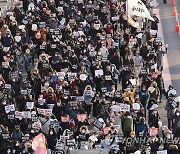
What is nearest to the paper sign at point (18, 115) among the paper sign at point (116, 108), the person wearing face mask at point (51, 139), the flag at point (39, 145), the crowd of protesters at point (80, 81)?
the crowd of protesters at point (80, 81)

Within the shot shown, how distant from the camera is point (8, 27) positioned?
3075cm

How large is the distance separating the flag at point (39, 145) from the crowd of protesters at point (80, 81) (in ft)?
1.51

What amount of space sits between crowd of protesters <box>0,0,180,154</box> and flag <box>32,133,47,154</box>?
0.46 metres

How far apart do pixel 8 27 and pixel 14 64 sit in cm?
460

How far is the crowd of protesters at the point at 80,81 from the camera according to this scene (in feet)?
71.7

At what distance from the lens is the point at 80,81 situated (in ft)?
81.5

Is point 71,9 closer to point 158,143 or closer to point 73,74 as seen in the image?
point 73,74

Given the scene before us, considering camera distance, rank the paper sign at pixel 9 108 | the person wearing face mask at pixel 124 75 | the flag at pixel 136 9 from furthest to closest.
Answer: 1. the flag at pixel 136 9
2. the person wearing face mask at pixel 124 75
3. the paper sign at pixel 9 108

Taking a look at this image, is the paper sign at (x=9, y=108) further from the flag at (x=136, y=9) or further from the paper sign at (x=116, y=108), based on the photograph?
the flag at (x=136, y=9)

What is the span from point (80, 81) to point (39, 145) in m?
4.94

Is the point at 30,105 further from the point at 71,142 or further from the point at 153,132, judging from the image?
the point at 153,132

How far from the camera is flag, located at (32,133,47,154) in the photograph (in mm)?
20391

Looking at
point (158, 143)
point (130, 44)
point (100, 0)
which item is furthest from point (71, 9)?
point (158, 143)

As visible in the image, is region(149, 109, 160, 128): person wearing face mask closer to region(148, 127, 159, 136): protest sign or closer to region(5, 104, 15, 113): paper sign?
region(148, 127, 159, 136): protest sign
